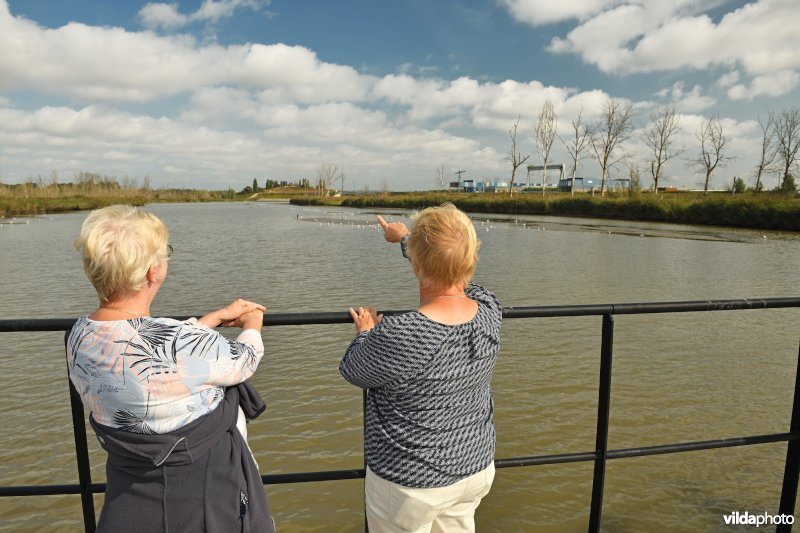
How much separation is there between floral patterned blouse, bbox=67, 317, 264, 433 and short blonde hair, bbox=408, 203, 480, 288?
62cm

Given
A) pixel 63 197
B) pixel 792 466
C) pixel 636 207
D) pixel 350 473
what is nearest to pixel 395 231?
pixel 350 473

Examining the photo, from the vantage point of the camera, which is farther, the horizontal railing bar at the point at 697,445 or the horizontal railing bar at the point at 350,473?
the horizontal railing bar at the point at 697,445

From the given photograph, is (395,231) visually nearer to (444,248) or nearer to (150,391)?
(444,248)

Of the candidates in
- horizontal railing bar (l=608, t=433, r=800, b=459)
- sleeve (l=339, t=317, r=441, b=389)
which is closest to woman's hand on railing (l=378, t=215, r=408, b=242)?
sleeve (l=339, t=317, r=441, b=389)

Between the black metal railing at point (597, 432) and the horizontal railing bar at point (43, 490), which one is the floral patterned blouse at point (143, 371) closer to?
the black metal railing at point (597, 432)

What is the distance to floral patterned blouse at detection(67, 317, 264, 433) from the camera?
4.21 ft

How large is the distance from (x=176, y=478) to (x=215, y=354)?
1.08 feet

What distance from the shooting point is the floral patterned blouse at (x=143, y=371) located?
128 centimetres

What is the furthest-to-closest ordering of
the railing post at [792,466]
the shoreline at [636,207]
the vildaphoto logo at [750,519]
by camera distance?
the shoreline at [636,207], the vildaphoto logo at [750,519], the railing post at [792,466]

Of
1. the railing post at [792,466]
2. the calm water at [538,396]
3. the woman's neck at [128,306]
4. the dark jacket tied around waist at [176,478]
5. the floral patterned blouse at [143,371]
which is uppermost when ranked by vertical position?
the woman's neck at [128,306]

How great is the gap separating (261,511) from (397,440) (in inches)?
16.7

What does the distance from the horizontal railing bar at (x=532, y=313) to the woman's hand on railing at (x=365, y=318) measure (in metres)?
0.05

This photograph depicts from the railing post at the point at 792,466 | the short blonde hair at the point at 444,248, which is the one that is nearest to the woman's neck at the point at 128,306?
the short blonde hair at the point at 444,248

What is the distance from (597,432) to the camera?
2.15 meters
